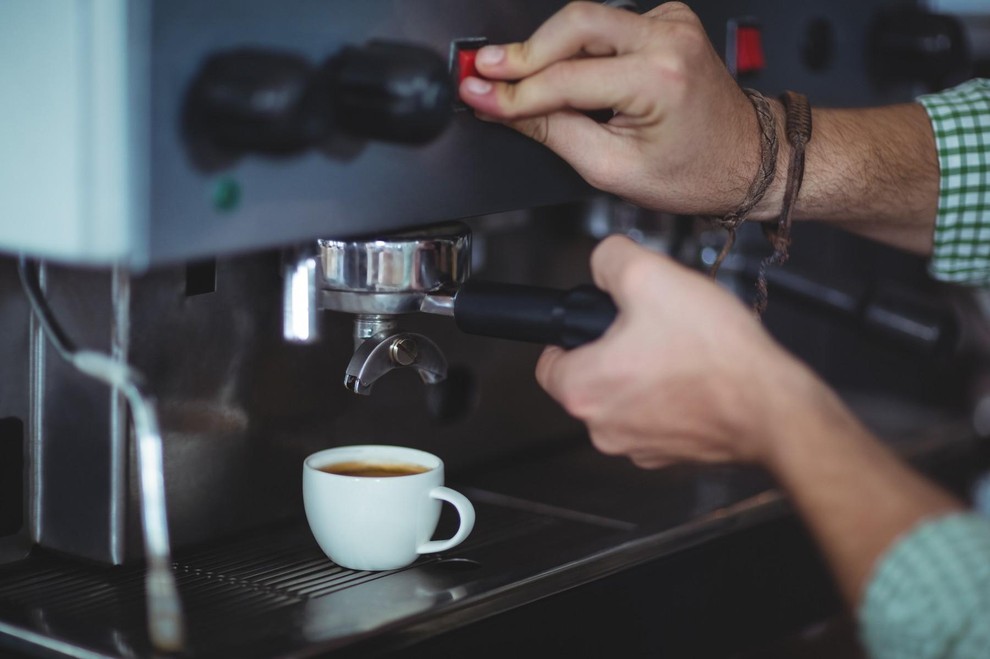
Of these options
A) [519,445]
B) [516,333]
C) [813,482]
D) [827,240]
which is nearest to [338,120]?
[516,333]

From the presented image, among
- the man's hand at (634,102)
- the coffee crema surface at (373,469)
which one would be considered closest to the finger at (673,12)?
the man's hand at (634,102)

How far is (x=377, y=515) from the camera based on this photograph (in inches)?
30.3

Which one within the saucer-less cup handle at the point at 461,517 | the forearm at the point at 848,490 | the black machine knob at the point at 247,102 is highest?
the black machine knob at the point at 247,102

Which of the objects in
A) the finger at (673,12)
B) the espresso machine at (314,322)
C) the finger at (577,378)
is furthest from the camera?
the finger at (673,12)

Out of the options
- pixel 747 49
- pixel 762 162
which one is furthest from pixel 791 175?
pixel 747 49

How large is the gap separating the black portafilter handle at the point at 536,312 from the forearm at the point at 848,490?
12 cm

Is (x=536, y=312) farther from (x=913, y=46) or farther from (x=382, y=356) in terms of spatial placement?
(x=913, y=46)

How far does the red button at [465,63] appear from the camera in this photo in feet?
2.19

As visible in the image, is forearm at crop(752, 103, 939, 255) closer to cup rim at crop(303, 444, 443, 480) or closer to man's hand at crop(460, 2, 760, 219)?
man's hand at crop(460, 2, 760, 219)

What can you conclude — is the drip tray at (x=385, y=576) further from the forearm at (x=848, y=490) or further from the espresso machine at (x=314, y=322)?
the forearm at (x=848, y=490)

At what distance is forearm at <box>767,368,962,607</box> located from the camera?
56 cm

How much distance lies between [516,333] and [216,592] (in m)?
0.24

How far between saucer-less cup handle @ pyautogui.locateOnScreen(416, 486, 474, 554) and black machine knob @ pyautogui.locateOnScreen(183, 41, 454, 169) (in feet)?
0.83

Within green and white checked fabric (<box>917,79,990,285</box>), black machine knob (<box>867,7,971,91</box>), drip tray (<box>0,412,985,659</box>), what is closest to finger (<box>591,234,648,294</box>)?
drip tray (<box>0,412,985,659</box>)
